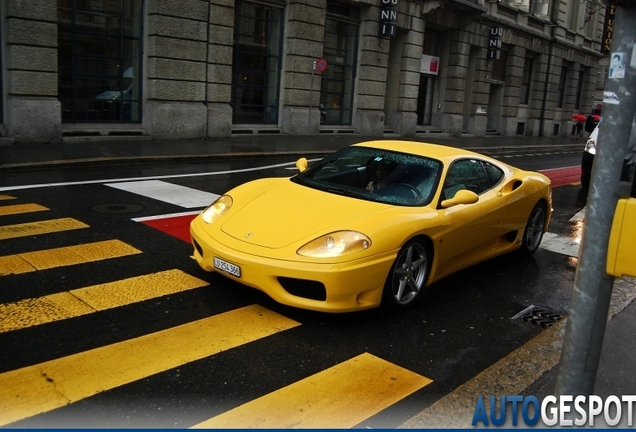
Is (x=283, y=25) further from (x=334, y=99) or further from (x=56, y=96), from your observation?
(x=56, y=96)

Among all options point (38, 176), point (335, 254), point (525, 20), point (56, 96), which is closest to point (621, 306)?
point (335, 254)

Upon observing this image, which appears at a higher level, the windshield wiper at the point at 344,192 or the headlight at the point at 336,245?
the windshield wiper at the point at 344,192

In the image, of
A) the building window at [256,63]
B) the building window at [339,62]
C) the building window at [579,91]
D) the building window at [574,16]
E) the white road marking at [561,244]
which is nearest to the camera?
the white road marking at [561,244]

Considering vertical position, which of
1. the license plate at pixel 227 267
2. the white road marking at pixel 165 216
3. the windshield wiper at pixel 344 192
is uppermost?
the windshield wiper at pixel 344 192

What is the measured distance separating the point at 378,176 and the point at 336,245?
1399 mm

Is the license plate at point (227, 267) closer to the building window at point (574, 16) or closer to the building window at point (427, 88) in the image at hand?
the building window at point (427, 88)

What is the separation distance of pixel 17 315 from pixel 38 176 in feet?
23.4

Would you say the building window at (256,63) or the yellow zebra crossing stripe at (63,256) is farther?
the building window at (256,63)

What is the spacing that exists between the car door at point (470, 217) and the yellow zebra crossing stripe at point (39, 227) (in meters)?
4.25

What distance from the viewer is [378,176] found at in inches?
240

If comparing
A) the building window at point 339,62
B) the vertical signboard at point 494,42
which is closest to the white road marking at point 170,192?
the building window at point 339,62

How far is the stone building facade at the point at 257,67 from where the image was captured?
1524cm

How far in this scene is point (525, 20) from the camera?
3612 cm

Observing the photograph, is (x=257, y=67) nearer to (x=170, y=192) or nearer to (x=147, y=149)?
(x=147, y=149)
